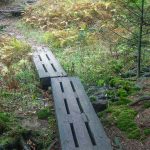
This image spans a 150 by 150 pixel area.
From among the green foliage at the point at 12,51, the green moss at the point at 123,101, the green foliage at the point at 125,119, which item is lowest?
the green foliage at the point at 12,51

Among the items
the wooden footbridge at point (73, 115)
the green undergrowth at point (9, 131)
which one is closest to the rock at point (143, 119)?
the wooden footbridge at point (73, 115)

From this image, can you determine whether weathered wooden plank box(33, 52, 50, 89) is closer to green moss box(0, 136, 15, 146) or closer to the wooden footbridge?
the wooden footbridge

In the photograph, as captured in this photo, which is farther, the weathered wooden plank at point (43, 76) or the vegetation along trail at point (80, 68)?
the weathered wooden plank at point (43, 76)

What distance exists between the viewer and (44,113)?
24.7 ft

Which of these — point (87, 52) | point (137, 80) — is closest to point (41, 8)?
point (87, 52)

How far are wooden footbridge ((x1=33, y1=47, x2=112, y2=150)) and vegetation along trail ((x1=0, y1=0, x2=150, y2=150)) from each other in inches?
15.6

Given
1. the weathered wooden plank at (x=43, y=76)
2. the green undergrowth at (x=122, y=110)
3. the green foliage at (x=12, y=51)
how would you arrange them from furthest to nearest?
the green foliage at (x=12, y=51)
the weathered wooden plank at (x=43, y=76)
the green undergrowth at (x=122, y=110)

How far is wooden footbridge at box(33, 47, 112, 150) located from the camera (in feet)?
17.3

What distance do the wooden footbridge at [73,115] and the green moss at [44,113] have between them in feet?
1.30

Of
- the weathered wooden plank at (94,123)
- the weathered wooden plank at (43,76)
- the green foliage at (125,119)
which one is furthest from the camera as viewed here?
the weathered wooden plank at (43,76)

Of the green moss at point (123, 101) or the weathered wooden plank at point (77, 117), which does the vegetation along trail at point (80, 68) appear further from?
the weathered wooden plank at point (77, 117)

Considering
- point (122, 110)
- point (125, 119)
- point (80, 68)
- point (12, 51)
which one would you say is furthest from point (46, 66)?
point (125, 119)

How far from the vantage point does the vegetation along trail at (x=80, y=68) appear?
6.42 m

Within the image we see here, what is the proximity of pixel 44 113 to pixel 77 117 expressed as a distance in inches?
56.7
